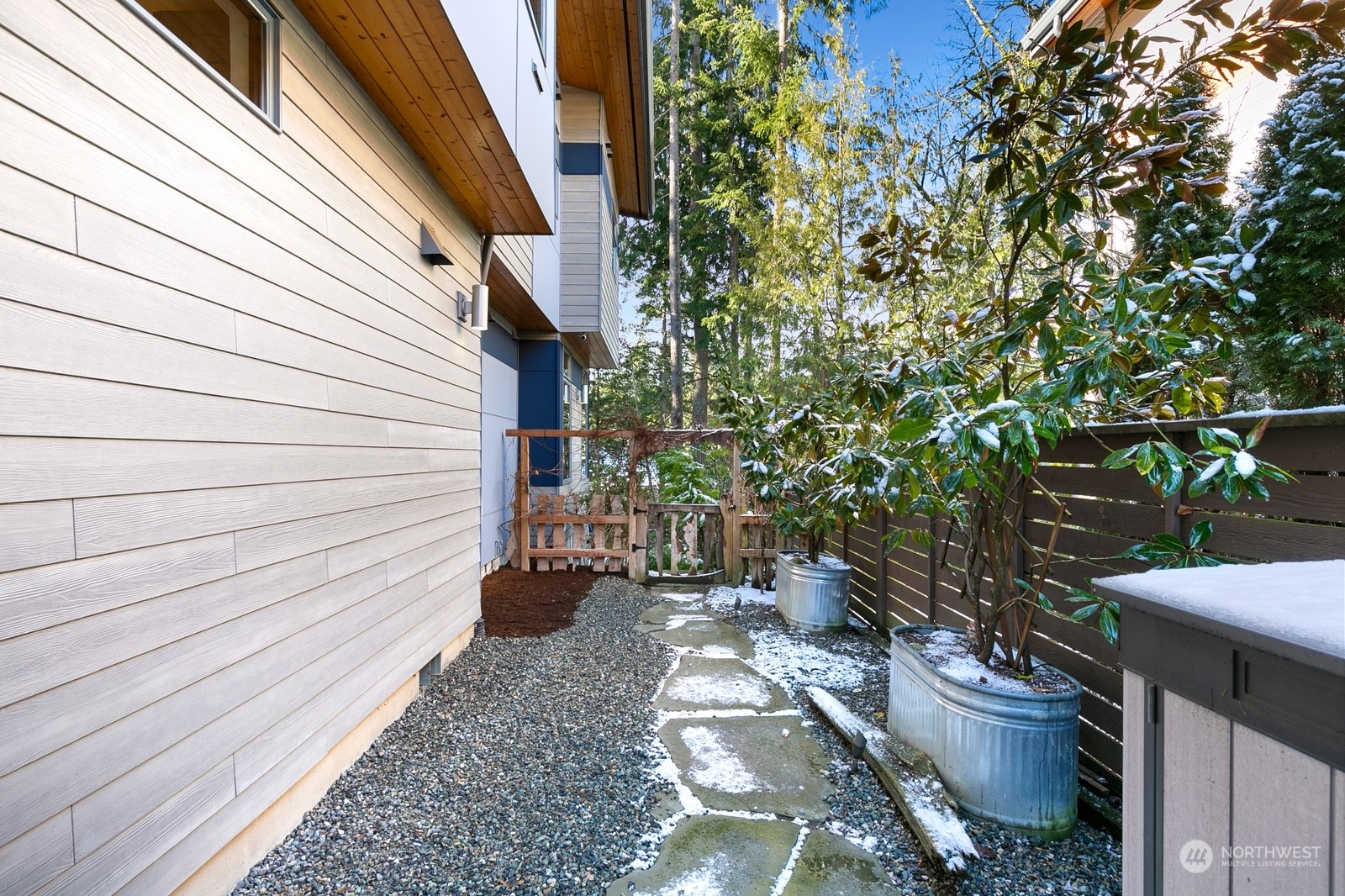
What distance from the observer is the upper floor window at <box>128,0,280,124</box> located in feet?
5.45

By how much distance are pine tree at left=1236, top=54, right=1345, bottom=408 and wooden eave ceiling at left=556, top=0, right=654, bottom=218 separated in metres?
6.07

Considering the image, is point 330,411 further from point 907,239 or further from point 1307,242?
point 1307,242

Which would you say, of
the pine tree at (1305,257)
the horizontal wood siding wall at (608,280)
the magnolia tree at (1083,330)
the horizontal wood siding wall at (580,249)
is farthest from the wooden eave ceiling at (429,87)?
the pine tree at (1305,257)

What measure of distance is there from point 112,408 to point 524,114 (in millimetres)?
2958

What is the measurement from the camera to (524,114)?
3691 millimetres

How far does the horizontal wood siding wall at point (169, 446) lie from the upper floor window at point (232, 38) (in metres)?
0.07

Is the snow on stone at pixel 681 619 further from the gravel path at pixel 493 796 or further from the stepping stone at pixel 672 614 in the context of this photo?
the gravel path at pixel 493 796

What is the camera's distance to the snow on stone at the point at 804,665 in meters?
3.59

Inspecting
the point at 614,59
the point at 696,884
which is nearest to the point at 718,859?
the point at 696,884

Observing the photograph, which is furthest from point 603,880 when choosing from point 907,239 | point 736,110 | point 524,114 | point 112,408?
point 736,110

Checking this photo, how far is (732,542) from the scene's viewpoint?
614 centimetres

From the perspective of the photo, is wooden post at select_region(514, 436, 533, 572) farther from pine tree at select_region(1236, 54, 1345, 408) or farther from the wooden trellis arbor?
pine tree at select_region(1236, 54, 1345, 408)

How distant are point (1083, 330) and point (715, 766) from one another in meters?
2.11

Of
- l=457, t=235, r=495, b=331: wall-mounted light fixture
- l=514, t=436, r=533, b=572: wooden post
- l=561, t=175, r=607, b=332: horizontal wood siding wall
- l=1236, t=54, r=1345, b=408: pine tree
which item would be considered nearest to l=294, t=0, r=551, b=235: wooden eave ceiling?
l=457, t=235, r=495, b=331: wall-mounted light fixture
